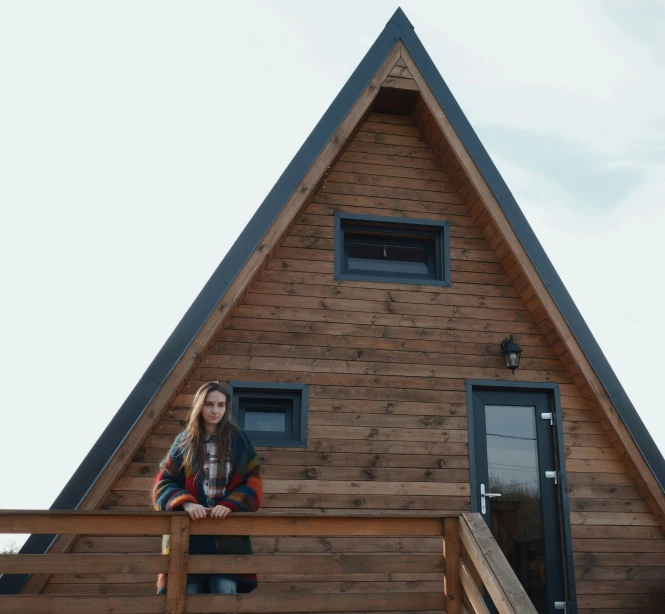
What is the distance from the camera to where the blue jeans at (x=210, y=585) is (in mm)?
4293

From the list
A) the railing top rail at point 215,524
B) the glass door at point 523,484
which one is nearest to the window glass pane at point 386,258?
the glass door at point 523,484

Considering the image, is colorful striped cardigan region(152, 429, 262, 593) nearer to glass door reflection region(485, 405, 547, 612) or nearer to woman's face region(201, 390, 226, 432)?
woman's face region(201, 390, 226, 432)

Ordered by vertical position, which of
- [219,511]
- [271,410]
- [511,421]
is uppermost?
[271,410]

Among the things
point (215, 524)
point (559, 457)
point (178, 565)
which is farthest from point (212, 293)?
point (559, 457)

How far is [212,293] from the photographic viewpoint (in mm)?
6102

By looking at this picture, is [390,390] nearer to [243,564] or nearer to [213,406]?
[213,406]

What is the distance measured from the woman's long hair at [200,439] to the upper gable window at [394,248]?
2.85 meters

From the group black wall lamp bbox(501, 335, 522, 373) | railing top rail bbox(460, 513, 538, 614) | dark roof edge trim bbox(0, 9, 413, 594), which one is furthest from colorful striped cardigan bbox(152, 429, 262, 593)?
black wall lamp bbox(501, 335, 522, 373)

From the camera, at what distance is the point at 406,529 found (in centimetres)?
451

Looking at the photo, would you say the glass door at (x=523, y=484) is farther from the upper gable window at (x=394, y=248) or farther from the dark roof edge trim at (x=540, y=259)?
the upper gable window at (x=394, y=248)

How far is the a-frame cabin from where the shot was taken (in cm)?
613

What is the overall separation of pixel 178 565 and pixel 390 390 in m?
2.88

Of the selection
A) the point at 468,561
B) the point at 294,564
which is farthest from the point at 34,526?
the point at 468,561

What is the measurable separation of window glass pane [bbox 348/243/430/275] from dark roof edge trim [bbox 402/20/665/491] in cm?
97
